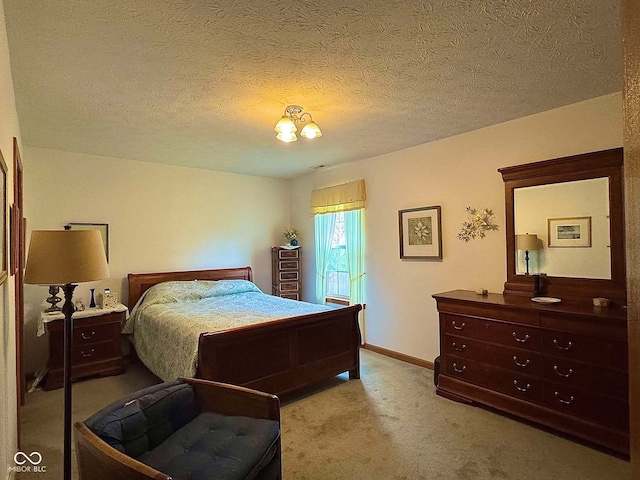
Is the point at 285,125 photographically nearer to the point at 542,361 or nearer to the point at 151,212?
the point at 542,361

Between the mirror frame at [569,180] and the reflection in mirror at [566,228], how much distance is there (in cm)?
4

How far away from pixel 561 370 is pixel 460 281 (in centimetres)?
125

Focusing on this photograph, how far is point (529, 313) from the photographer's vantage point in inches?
103

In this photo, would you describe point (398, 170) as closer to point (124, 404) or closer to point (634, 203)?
point (124, 404)

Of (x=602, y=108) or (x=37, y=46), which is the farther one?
(x=602, y=108)

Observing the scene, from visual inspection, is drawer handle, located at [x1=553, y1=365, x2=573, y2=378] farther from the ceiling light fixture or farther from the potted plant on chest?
the potted plant on chest

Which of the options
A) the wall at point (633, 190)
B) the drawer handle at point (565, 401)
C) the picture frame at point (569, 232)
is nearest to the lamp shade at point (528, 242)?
the picture frame at point (569, 232)

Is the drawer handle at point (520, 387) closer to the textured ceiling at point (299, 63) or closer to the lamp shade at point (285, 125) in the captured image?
the textured ceiling at point (299, 63)

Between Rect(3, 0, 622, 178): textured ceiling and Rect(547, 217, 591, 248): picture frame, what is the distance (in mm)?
954

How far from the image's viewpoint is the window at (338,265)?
498 centimetres

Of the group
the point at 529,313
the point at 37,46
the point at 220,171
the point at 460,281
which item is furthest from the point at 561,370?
the point at 220,171

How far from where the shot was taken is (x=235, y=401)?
192cm

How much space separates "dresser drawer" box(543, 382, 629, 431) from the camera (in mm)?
2236

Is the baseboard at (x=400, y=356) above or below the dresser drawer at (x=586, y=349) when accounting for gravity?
below
